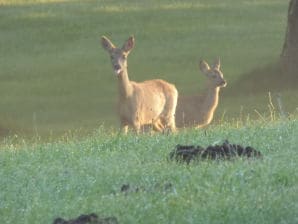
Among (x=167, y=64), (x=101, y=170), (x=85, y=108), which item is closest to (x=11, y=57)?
(x=167, y=64)

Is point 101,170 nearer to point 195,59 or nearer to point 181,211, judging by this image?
point 181,211

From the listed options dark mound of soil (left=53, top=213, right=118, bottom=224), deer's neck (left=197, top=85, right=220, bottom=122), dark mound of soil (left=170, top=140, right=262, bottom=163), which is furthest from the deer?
Result: dark mound of soil (left=53, top=213, right=118, bottom=224)

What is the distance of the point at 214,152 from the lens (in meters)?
9.75

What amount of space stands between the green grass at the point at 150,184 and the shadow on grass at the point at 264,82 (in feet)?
43.5

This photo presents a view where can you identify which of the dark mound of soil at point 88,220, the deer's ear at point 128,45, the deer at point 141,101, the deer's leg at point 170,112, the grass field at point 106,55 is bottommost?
the grass field at point 106,55

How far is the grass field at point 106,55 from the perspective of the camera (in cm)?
2266

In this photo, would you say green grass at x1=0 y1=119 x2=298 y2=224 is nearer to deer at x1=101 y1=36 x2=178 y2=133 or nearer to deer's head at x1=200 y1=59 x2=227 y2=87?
deer at x1=101 y1=36 x2=178 y2=133

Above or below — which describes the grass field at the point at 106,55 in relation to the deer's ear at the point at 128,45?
below

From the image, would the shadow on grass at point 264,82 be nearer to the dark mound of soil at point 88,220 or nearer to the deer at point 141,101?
the deer at point 141,101

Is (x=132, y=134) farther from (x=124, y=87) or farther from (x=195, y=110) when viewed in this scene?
(x=195, y=110)

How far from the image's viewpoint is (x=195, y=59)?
91.1 ft

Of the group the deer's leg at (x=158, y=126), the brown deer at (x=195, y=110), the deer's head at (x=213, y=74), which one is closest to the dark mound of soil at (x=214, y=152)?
the deer's leg at (x=158, y=126)

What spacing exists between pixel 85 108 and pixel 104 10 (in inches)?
417

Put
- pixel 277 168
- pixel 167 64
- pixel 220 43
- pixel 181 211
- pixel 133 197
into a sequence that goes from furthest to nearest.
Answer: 1. pixel 220 43
2. pixel 167 64
3. pixel 277 168
4. pixel 133 197
5. pixel 181 211
